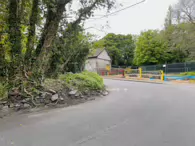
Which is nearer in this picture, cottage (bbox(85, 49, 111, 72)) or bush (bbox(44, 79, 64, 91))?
bush (bbox(44, 79, 64, 91))

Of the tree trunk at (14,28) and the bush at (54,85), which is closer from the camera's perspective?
the tree trunk at (14,28)

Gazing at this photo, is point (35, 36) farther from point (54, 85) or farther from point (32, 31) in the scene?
point (54, 85)

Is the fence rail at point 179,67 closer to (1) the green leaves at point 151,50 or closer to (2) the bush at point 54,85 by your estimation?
(1) the green leaves at point 151,50

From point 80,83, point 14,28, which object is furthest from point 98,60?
point 14,28

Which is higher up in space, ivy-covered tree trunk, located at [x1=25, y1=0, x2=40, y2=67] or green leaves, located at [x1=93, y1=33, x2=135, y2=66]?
green leaves, located at [x1=93, y1=33, x2=135, y2=66]

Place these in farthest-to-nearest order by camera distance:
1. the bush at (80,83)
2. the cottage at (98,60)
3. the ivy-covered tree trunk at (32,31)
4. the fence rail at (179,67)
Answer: the cottage at (98,60)
the fence rail at (179,67)
the bush at (80,83)
the ivy-covered tree trunk at (32,31)

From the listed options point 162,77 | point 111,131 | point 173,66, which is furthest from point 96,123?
point 173,66

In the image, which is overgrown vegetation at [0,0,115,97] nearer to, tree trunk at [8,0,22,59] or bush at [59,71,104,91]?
tree trunk at [8,0,22,59]

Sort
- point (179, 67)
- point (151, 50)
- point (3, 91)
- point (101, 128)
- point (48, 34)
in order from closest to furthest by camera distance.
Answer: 1. point (101, 128)
2. point (3, 91)
3. point (48, 34)
4. point (179, 67)
5. point (151, 50)

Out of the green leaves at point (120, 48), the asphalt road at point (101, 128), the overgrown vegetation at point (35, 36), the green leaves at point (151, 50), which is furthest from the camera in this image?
the green leaves at point (120, 48)


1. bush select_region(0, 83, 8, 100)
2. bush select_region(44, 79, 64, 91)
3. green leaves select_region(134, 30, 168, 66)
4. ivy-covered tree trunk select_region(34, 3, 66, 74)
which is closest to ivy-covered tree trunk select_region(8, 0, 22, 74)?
bush select_region(0, 83, 8, 100)

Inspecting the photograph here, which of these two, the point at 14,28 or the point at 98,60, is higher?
the point at 98,60

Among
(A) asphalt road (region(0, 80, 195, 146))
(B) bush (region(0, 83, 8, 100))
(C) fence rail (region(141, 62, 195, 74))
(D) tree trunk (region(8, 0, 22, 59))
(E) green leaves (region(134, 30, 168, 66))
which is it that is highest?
(E) green leaves (region(134, 30, 168, 66))

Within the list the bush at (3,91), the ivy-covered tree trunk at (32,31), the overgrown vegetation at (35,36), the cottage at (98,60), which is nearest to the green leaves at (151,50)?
the cottage at (98,60)
